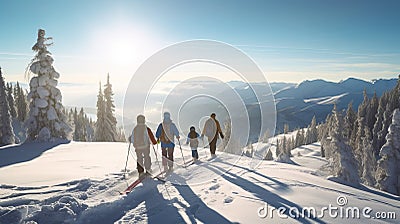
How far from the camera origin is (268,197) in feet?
23.0

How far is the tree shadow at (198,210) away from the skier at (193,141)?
5.31 meters

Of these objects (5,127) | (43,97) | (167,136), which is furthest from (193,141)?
(5,127)

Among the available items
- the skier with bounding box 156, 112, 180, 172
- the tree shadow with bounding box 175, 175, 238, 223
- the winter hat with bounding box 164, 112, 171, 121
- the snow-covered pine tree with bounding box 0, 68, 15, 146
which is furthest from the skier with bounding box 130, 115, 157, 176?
the snow-covered pine tree with bounding box 0, 68, 15, 146

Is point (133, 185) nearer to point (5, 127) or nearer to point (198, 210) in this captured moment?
point (198, 210)

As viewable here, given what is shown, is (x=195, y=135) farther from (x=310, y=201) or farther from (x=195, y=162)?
(x=310, y=201)

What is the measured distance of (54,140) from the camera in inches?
830

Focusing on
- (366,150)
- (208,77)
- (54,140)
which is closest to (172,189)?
(208,77)

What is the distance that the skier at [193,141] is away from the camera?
Answer: 13242mm

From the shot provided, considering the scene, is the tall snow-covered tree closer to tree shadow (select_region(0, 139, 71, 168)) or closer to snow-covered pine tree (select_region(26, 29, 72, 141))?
snow-covered pine tree (select_region(26, 29, 72, 141))

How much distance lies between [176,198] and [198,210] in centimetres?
118

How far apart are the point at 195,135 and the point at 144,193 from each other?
6.12 meters

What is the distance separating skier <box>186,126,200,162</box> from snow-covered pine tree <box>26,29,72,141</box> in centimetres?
1468

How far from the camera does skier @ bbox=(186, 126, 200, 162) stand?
13.2 metres

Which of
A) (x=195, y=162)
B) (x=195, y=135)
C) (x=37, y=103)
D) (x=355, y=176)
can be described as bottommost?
(x=355, y=176)
